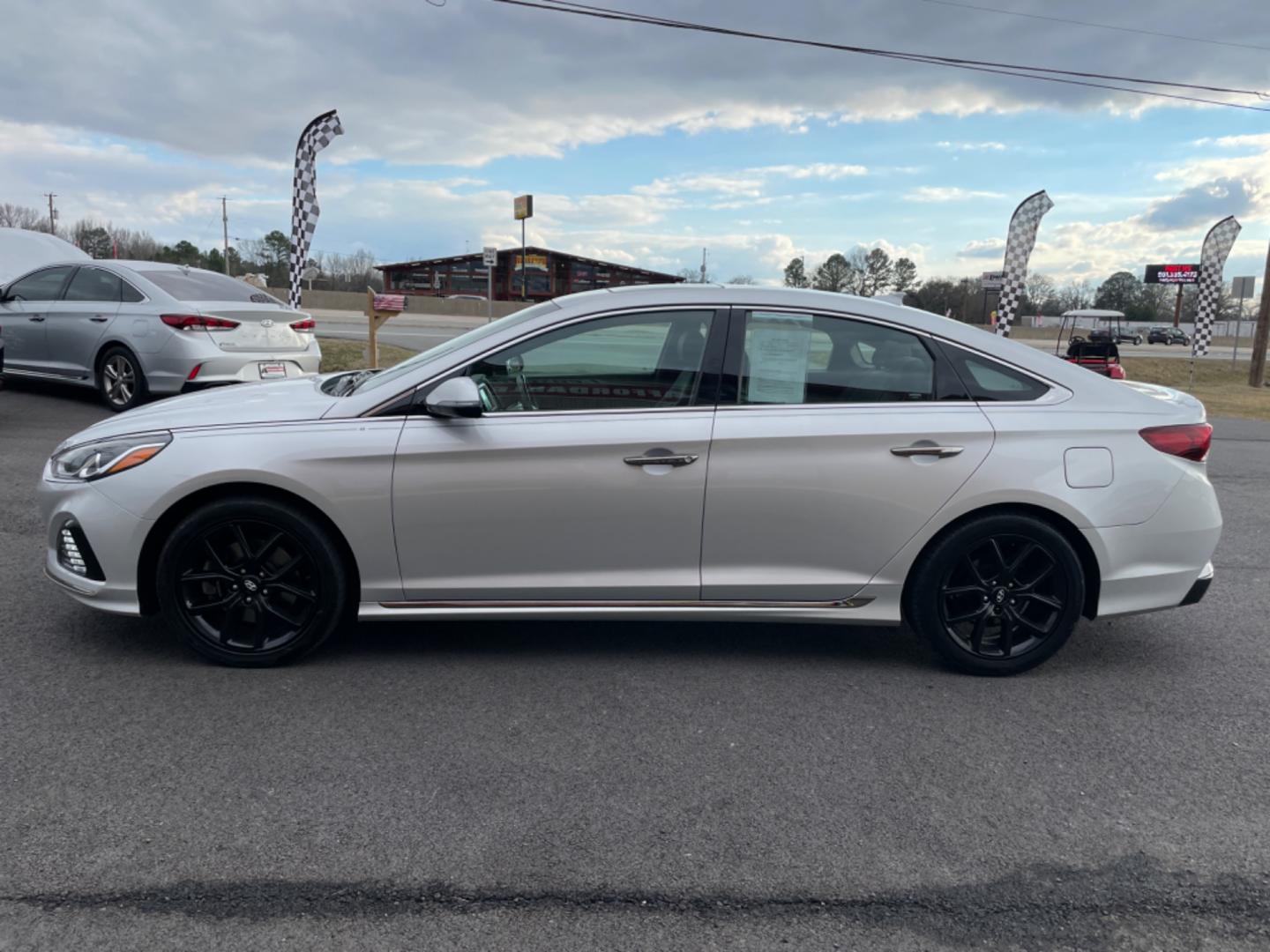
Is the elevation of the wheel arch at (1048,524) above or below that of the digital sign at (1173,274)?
below

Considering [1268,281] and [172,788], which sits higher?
[1268,281]

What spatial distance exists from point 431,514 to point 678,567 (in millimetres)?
999

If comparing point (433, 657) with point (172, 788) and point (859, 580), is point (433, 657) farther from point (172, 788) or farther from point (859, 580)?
point (859, 580)

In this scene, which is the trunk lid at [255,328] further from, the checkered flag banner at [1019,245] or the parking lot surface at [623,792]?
the checkered flag banner at [1019,245]

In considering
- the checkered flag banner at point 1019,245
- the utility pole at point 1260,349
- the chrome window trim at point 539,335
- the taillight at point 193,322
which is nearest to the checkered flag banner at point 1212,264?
the utility pole at point 1260,349

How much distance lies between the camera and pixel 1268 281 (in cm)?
2675

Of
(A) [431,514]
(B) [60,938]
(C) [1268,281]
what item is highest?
(C) [1268,281]

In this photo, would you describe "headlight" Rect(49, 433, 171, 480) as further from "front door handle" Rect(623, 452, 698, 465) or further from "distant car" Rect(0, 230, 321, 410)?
"distant car" Rect(0, 230, 321, 410)

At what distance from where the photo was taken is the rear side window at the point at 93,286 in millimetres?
9406

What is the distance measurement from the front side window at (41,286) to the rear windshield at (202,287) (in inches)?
45.5

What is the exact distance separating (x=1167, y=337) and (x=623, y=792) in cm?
7541

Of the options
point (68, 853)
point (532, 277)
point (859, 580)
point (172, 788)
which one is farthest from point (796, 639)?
point (532, 277)

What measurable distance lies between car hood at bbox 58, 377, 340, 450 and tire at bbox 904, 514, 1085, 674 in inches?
101

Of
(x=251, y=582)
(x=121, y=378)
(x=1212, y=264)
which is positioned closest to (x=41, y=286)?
(x=121, y=378)
